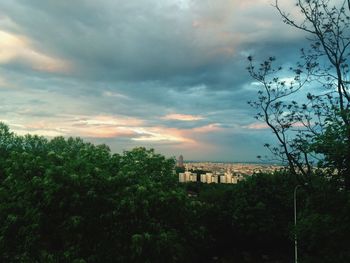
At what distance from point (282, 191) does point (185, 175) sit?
45889mm

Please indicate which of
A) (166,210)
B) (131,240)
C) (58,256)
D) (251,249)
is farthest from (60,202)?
(251,249)

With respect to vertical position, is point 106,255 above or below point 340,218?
below

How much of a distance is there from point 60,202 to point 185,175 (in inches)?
2665

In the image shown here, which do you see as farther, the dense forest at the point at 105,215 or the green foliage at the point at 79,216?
the green foliage at the point at 79,216

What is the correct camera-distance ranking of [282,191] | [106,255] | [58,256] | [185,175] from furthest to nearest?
[185,175] → [282,191] → [106,255] → [58,256]

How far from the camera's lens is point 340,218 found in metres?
16.2

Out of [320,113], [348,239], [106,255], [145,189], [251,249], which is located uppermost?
[320,113]

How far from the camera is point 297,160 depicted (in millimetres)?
23516

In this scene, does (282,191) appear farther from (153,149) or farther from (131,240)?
(131,240)

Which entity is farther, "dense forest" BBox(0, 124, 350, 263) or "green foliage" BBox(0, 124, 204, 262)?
"green foliage" BBox(0, 124, 204, 262)

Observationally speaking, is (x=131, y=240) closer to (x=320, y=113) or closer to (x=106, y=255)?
(x=106, y=255)

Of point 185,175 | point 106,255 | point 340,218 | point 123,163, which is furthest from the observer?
point 185,175

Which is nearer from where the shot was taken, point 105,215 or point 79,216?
point 79,216

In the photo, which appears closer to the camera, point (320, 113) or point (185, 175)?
point (320, 113)
